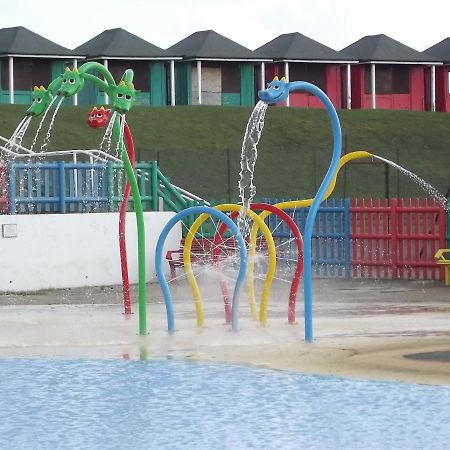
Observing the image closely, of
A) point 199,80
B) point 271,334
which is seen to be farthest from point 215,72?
point 271,334

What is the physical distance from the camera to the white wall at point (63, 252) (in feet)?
72.8

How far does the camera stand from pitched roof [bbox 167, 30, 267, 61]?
5853 centimetres

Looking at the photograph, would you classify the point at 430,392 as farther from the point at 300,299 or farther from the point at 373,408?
the point at 300,299

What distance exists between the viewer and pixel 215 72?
2363 inches

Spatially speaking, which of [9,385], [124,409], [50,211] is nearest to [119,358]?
[9,385]

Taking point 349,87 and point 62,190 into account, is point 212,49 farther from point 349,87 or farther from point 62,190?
point 62,190

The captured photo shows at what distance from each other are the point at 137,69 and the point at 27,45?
516cm

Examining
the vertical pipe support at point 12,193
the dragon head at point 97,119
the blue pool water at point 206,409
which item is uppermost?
the dragon head at point 97,119

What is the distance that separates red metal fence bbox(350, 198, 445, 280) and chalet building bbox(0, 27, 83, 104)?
105 feet

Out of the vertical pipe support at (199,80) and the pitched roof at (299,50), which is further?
the pitched roof at (299,50)

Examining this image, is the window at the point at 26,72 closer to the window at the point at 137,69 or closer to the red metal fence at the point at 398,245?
the window at the point at 137,69

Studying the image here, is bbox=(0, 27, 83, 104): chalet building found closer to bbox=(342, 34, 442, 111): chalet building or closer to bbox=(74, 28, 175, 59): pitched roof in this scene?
bbox=(74, 28, 175, 59): pitched roof

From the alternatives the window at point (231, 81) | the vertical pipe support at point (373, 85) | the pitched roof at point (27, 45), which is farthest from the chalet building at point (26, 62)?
the vertical pipe support at point (373, 85)

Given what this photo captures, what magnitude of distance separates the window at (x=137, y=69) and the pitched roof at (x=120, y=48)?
66 centimetres
